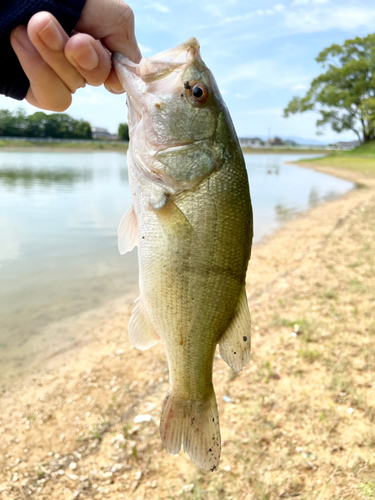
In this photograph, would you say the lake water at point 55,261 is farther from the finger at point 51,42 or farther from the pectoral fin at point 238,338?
the finger at point 51,42

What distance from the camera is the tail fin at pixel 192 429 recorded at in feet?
5.37

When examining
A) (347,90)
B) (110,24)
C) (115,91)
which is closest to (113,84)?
(115,91)

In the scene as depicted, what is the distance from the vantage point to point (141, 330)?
1777 mm

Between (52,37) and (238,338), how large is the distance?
5.24 feet

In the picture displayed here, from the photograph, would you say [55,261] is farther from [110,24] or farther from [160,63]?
[160,63]

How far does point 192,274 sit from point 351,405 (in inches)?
104

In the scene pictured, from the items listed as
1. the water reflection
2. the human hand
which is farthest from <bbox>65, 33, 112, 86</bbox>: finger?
the water reflection

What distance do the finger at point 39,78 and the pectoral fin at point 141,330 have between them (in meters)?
1.21

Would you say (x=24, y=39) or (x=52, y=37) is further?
(x=24, y=39)

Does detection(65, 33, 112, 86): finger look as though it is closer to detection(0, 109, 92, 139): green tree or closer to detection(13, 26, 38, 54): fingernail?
detection(13, 26, 38, 54): fingernail

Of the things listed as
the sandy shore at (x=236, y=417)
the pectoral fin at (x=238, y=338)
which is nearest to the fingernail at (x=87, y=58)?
the pectoral fin at (x=238, y=338)

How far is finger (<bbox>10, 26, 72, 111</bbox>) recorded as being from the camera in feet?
5.25

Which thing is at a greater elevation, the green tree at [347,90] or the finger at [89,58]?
the green tree at [347,90]

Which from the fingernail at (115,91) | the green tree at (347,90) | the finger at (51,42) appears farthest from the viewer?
the green tree at (347,90)
